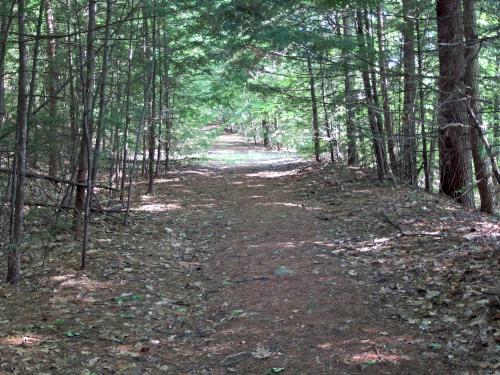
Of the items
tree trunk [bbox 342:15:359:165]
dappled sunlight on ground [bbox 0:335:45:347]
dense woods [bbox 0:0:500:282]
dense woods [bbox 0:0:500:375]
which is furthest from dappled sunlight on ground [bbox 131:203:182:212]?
dappled sunlight on ground [bbox 0:335:45:347]

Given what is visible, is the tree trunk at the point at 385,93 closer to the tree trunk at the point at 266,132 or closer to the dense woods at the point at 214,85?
the dense woods at the point at 214,85

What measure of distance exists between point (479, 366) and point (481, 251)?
111 inches

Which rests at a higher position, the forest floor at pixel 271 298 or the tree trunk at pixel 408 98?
the tree trunk at pixel 408 98

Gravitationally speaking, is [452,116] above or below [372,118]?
below

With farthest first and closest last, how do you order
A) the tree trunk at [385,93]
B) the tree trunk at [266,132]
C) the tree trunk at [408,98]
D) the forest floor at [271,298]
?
the tree trunk at [266,132] → the tree trunk at [385,93] → the tree trunk at [408,98] → the forest floor at [271,298]

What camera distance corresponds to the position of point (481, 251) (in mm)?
6484

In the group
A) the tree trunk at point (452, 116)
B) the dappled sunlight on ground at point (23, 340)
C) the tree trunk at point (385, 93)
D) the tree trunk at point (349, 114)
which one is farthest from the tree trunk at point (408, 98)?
the dappled sunlight on ground at point (23, 340)

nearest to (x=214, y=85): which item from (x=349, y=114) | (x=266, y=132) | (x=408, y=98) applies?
(x=349, y=114)

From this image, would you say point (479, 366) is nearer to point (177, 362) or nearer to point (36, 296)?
point (177, 362)

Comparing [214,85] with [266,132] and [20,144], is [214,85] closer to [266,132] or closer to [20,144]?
[20,144]

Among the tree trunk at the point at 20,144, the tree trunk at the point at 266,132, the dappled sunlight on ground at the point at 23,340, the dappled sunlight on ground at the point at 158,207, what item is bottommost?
the dappled sunlight on ground at the point at 23,340

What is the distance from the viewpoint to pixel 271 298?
20.6ft

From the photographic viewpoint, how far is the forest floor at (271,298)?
4.65 meters

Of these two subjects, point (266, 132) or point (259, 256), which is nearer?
point (259, 256)
